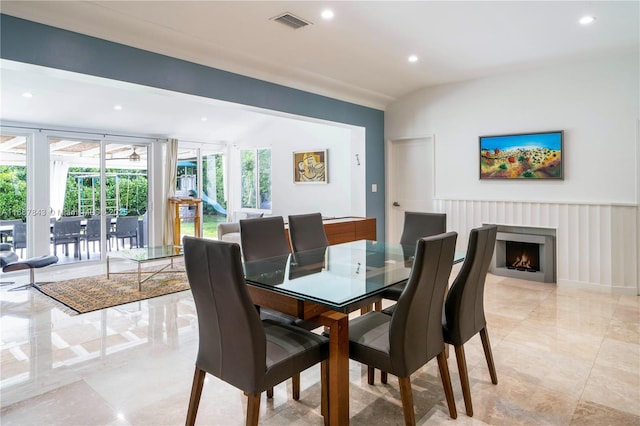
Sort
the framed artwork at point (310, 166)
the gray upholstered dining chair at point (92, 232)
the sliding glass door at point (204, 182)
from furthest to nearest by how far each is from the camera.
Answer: the sliding glass door at point (204, 182)
the framed artwork at point (310, 166)
the gray upholstered dining chair at point (92, 232)

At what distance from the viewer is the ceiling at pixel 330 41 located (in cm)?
323

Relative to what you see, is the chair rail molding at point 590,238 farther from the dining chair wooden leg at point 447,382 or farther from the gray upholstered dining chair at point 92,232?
the gray upholstered dining chair at point 92,232

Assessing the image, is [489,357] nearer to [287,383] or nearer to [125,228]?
[287,383]

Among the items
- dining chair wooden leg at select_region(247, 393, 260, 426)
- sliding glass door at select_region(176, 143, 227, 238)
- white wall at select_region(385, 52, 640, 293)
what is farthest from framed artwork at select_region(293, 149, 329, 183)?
dining chair wooden leg at select_region(247, 393, 260, 426)

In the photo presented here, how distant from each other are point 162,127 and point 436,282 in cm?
658

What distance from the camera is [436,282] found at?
198 cm

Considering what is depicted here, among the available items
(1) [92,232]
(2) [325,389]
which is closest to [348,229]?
(2) [325,389]

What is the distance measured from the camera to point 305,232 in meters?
3.69

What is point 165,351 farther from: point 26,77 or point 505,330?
point 26,77

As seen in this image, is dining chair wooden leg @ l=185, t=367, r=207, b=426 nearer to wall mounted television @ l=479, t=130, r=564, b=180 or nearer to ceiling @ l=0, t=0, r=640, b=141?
ceiling @ l=0, t=0, r=640, b=141

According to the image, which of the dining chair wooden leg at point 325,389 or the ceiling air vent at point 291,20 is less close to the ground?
the ceiling air vent at point 291,20

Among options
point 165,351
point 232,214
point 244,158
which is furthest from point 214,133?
point 165,351

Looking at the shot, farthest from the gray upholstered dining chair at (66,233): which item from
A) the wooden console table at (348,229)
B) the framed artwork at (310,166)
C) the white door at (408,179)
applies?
the white door at (408,179)

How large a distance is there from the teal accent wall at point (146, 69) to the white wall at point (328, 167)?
3.06ft
